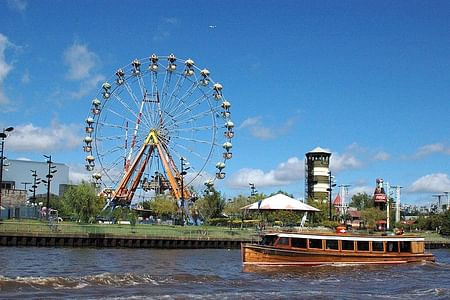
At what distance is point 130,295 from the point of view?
25.3m

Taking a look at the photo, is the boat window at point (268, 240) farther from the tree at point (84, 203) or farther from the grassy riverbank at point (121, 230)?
the tree at point (84, 203)

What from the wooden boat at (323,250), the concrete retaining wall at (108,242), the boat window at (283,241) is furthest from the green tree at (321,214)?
the boat window at (283,241)

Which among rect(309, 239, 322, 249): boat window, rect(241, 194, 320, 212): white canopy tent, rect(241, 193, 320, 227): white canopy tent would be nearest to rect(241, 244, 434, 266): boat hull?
rect(309, 239, 322, 249): boat window

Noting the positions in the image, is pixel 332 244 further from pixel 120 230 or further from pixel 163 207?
pixel 163 207

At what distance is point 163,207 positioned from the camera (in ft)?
335

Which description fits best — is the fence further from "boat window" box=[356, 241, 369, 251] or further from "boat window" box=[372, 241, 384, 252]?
"boat window" box=[356, 241, 369, 251]

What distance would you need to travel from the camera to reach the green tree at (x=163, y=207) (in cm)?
10225

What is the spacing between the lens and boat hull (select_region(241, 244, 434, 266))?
39.4 metres

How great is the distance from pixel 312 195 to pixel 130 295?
114 metres

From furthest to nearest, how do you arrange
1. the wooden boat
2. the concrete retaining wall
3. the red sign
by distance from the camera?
the red sign < the concrete retaining wall < the wooden boat

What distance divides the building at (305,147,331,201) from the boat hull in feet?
309

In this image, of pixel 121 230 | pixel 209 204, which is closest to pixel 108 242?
pixel 121 230

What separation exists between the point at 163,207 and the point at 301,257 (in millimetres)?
63622

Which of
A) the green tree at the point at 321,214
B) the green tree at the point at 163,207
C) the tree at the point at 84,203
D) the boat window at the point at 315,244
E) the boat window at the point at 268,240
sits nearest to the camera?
the boat window at the point at 268,240
